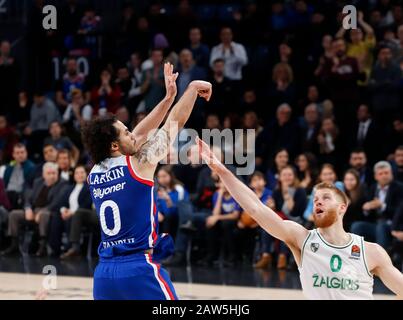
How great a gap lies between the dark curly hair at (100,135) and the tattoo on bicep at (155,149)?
0.21 meters

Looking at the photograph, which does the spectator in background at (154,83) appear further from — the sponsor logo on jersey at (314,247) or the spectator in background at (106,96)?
the sponsor logo on jersey at (314,247)

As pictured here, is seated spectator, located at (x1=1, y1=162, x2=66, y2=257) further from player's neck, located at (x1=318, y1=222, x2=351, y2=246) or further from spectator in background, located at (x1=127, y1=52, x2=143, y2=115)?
player's neck, located at (x1=318, y1=222, x2=351, y2=246)

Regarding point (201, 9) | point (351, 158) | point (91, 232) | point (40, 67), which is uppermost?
point (201, 9)

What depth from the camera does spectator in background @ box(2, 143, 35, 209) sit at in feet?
51.5

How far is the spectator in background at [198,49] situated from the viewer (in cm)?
1705

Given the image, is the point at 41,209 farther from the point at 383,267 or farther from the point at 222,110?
the point at 383,267

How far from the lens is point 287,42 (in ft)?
55.1

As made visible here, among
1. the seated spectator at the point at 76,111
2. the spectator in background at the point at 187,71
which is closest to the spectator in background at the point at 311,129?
the spectator in background at the point at 187,71

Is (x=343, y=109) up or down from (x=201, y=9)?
down

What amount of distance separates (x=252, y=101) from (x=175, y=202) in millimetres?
2788

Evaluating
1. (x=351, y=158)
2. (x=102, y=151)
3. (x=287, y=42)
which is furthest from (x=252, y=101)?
(x=102, y=151)

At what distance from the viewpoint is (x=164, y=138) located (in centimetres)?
614

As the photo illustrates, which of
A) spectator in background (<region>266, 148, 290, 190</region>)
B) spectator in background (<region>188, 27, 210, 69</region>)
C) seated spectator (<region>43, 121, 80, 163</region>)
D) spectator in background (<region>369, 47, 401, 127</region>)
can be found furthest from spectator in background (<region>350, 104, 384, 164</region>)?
seated spectator (<region>43, 121, 80, 163</region>)

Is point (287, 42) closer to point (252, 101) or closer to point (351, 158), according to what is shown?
point (252, 101)
